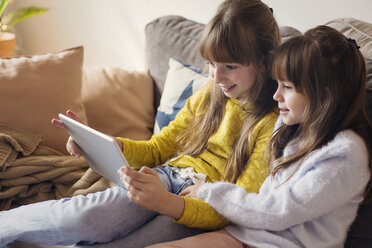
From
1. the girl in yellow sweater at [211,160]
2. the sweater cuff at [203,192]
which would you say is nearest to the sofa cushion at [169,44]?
the girl in yellow sweater at [211,160]

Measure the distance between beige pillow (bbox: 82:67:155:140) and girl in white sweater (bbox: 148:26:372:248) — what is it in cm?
76

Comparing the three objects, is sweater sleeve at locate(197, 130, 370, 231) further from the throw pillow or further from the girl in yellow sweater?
the throw pillow

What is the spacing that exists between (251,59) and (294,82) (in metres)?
0.18

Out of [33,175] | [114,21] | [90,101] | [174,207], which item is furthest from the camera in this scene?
[114,21]

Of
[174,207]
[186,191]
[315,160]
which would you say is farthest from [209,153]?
[315,160]

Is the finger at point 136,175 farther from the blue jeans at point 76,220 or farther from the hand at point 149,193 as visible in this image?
the blue jeans at point 76,220

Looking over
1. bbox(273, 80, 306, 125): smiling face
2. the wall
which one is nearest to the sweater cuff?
bbox(273, 80, 306, 125): smiling face

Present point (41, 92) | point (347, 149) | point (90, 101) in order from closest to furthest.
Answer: point (347, 149)
point (41, 92)
point (90, 101)

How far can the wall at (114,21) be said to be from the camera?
159 centimetres

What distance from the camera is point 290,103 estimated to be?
1009 mm

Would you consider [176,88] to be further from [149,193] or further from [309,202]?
[309,202]

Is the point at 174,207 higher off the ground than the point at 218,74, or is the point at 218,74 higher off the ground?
the point at 218,74

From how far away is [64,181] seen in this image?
4.66ft

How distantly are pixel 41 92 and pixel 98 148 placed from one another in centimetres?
55
